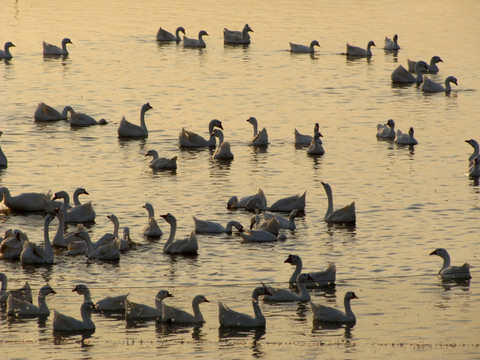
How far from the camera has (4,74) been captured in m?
46.1

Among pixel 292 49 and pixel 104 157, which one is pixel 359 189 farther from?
pixel 292 49

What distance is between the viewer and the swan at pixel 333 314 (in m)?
18.5

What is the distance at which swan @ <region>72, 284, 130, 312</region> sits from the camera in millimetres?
19016

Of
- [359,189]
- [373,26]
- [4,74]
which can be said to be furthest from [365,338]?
[373,26]

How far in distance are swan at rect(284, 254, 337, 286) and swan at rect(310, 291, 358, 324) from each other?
166cm

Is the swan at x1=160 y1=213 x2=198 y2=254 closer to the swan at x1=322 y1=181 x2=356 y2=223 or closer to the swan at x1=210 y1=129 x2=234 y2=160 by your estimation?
the swan at x1=322 y1=181 x2=356 y2=223

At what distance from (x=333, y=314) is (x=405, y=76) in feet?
89.0

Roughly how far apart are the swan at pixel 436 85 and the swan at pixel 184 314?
2613 centimetres

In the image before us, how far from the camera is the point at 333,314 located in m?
18.5

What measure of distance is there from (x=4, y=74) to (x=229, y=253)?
84.8 ft

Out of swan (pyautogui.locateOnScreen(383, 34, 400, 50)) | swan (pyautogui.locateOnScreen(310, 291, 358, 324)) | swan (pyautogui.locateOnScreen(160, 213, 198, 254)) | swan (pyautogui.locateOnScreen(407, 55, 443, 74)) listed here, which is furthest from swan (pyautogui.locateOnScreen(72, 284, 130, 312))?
swan (pyautogui.locateOnScreen(383, 34, 400, 50))

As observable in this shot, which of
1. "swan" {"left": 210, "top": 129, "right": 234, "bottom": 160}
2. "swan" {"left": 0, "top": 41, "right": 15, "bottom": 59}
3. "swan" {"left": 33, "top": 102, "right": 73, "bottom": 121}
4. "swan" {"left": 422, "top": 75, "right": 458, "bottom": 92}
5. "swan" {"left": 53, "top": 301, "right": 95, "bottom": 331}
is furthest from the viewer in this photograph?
"swan" {"left": 0, "top": 41, "right": 15, "bottom": 59}

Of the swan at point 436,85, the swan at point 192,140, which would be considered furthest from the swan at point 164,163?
the swan at point 436,85

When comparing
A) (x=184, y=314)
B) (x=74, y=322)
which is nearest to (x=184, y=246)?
(x=184, y=314)
